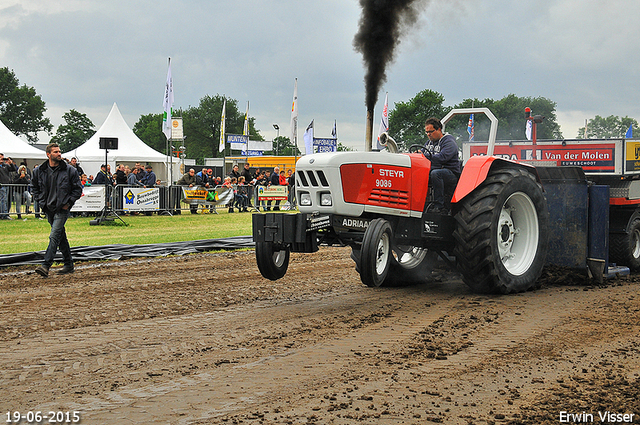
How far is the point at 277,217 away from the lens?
6.04 meters

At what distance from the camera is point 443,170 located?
265 inches

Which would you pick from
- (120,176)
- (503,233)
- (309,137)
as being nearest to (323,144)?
(309,137)

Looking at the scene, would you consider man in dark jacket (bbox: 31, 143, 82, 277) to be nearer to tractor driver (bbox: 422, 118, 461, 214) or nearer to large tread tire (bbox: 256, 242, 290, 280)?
large tread tire (bbox: 256, 242, 290, 280)

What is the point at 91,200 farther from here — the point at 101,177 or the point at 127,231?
the point at 127,231

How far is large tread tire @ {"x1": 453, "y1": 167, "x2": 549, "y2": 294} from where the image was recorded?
653cm

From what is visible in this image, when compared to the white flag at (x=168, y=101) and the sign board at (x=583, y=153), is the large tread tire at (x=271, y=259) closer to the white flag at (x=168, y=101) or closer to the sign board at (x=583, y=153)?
the sign board at (x=583, y=153)

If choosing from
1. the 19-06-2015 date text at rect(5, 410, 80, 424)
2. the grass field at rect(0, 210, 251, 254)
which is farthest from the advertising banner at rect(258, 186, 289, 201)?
the 19-06-2015 date text at rect(5, 410, 80, 424)

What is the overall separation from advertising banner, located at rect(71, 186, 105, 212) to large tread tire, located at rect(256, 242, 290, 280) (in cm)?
1339

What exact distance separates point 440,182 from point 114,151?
28.4 metres

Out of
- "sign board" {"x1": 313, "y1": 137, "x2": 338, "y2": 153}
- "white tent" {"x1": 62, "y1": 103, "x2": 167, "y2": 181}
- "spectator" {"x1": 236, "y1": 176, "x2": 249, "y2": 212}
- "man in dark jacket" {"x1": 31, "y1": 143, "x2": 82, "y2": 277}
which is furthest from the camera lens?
"white tent" {"x1": 62, "y1": 103, "x2": 167, "y2": 181}

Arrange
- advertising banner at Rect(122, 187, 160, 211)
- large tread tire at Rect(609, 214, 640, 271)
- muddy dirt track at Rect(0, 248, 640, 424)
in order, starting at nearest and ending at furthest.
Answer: muddy dirt track at Rect(0, 248, 640, 424) → large tread tire at Rect(609, 214, 640, 271) → advertising banner at Rect(122, 187, 160, 211)

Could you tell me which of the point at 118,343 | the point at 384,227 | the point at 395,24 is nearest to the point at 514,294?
the point at 384,227

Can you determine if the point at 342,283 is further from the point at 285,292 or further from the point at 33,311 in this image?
the point at 33,311

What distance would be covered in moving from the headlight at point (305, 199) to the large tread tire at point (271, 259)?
0.51 metres
